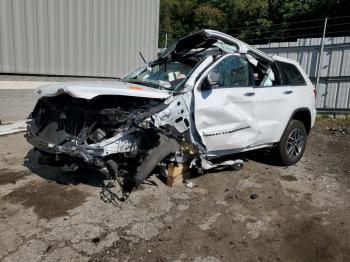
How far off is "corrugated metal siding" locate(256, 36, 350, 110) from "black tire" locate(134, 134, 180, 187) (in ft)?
28.7

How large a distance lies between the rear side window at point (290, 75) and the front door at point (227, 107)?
94 centimetres

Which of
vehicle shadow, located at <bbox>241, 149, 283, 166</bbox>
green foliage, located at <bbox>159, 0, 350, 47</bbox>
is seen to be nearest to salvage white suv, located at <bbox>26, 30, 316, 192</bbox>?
vehicle shadow, located at <bbox>241, 149, 283, 166</bbox>

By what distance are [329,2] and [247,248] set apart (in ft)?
92.9

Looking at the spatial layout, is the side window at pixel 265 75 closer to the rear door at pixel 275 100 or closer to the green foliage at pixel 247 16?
the rear door at pixel 275 100

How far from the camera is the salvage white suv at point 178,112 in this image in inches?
159

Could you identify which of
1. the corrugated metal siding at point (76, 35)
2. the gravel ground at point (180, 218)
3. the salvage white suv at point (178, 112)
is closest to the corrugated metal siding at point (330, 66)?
the corrugated metal siding at point (76, 35)

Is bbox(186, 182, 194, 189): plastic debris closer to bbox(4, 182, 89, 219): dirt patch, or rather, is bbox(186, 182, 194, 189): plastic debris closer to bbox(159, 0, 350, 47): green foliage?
bbox(4, 182, 89, 219): dirt patch

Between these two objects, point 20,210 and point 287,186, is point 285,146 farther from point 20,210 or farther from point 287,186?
point 20,210

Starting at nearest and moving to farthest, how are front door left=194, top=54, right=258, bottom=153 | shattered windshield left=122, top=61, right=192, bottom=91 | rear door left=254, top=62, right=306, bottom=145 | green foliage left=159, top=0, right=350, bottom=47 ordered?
front door left=194, top=54, right=258, bottom=153
shattered windshield left=122, top=61, right=192, bottom=91
rear door left=254, top=62, right=306, bottom=145
green foliage left=159, top=0, right=350, bottom=47

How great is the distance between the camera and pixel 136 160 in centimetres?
429

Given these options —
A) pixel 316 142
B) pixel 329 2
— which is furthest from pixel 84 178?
pixel 329 2

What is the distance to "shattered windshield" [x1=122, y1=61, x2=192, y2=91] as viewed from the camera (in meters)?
4.82

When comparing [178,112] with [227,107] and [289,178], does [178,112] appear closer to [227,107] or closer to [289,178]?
[227,107]

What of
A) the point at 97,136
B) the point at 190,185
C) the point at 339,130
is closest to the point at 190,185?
the point at 190,185
